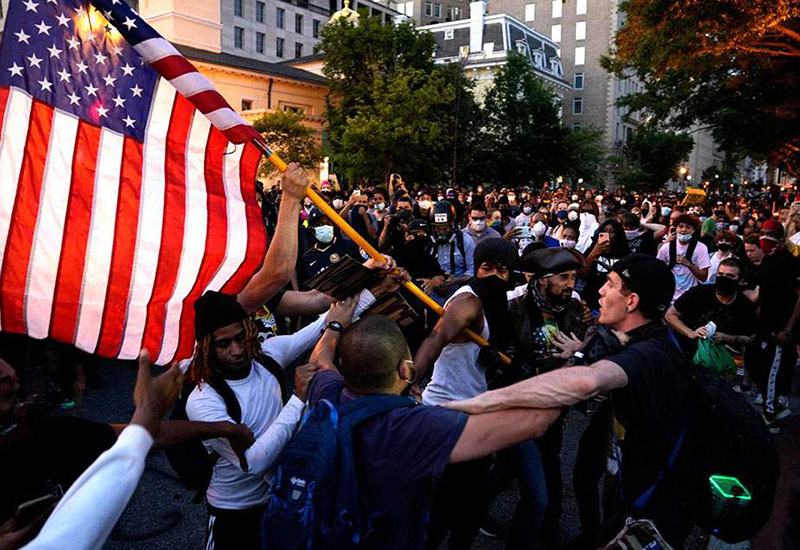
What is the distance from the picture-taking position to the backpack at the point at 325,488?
6.41 feet

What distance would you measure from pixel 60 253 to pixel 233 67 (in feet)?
128

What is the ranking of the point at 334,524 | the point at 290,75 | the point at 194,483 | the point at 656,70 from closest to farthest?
the point at 334,524, the point at 194,483, the point at 656,70, the point at 290,75

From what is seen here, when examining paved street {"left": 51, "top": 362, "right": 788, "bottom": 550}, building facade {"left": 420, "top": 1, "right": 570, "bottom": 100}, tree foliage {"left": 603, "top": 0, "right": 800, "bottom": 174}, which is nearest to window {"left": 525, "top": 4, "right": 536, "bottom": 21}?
building facade {"left": 420, "top": 1, "right": 570, "bottom": 100}

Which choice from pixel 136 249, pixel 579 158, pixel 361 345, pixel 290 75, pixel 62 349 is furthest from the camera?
pixel 579 158

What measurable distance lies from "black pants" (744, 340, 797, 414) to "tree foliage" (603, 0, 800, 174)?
9674mm

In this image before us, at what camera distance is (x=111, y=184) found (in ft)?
11.6

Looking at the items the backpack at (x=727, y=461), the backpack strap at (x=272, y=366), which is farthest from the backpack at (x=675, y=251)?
the backpack strap at (x=272, y=366)

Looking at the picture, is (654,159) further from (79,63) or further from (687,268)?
(79,63)

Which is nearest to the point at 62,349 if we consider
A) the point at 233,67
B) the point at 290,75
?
the point at 233,67

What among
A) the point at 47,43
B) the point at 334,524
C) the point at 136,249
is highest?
the point at 47,43

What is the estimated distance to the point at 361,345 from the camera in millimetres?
2143

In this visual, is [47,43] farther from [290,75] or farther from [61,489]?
[290,75]

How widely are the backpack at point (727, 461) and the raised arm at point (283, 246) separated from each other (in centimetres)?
207

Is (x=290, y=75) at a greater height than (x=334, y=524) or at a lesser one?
greater
